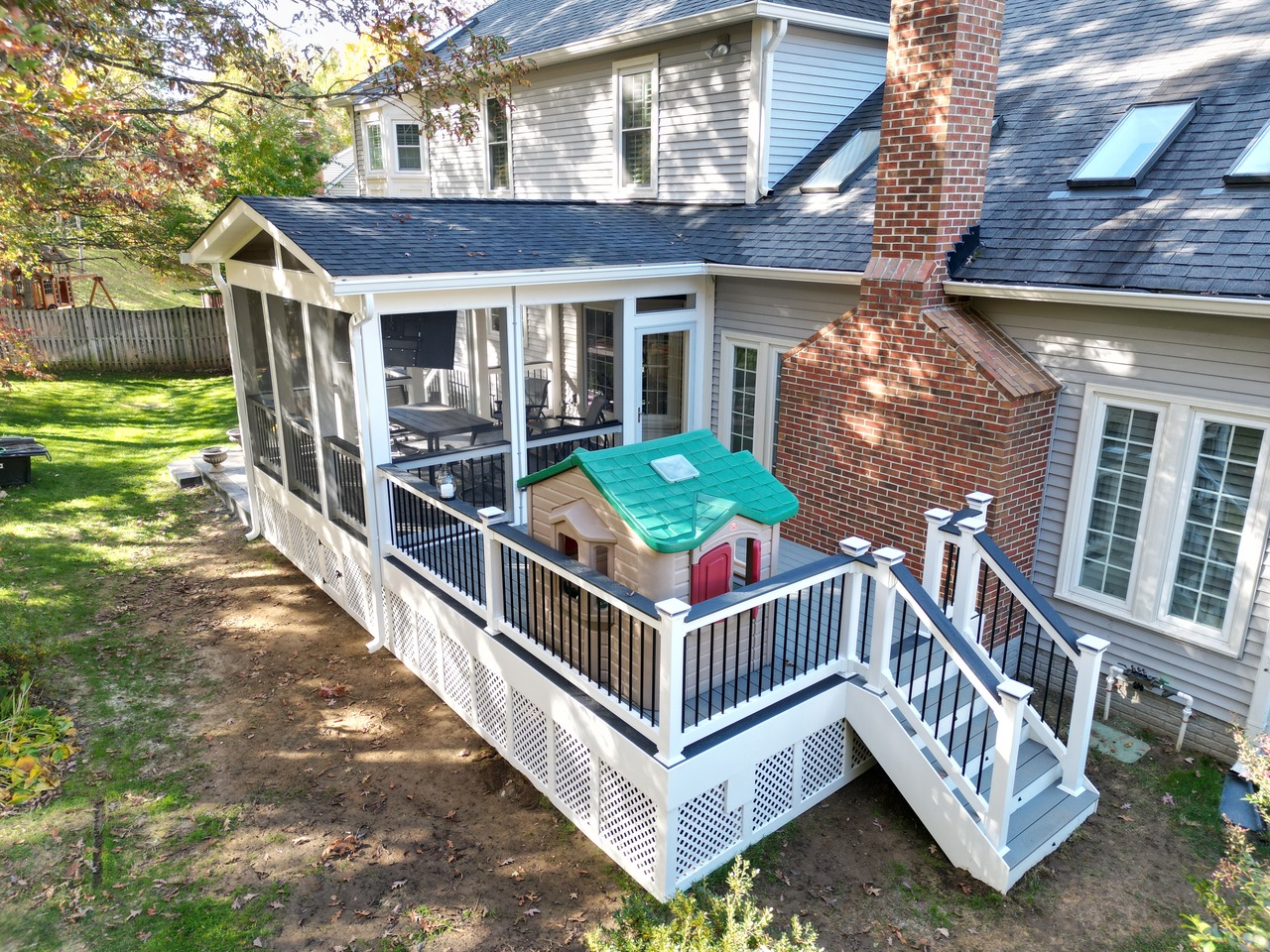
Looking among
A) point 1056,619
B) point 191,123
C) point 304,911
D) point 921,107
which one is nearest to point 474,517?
point 304,911

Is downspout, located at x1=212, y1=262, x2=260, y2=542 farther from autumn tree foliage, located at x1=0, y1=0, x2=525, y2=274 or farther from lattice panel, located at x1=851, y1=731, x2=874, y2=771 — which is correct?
lattice panel, located at x1=851, y1=731, x2=874, y2=771

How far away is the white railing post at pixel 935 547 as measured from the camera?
584 cm

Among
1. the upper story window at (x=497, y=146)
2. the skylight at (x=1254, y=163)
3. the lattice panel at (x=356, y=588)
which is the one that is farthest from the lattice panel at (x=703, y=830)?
the upper story window at (x=497, y=146)

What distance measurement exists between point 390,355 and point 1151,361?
7.82 meters

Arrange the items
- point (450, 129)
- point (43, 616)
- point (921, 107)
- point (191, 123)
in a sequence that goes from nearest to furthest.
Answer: point (921, 107), point (43, 616), point (450, 129), point (191, 123)

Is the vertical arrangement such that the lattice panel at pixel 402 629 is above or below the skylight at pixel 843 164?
below

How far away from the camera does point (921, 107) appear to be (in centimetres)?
627

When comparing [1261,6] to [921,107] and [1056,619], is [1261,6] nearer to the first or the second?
[921,107]

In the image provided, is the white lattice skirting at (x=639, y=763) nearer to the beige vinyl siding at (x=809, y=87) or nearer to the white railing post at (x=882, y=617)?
the white railing post at (x=882, y=617)

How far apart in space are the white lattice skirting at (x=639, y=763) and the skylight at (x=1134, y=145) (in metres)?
4.52

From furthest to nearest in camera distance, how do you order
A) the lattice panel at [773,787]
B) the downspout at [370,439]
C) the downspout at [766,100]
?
1. the downspout at [766,100]
2. the downspout at [370,439]
3. the lattice panel at [773,787]

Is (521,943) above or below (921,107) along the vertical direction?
below

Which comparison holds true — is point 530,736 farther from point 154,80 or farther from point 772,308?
point 154,80

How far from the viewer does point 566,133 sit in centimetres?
1159
